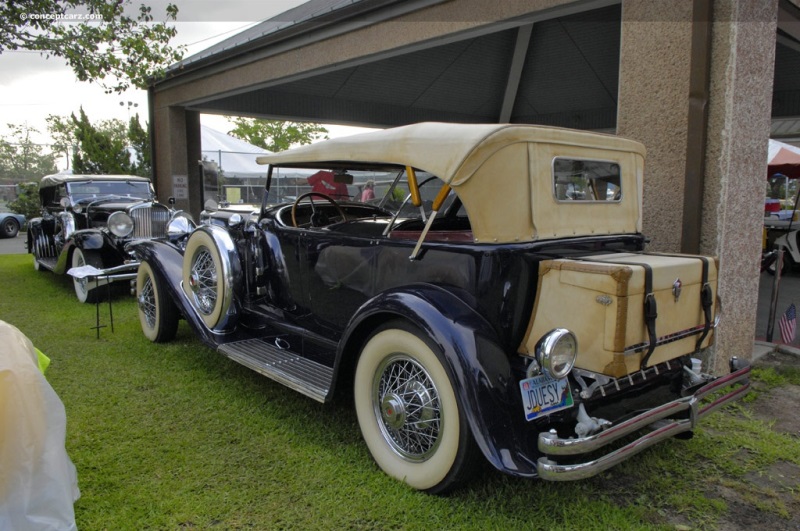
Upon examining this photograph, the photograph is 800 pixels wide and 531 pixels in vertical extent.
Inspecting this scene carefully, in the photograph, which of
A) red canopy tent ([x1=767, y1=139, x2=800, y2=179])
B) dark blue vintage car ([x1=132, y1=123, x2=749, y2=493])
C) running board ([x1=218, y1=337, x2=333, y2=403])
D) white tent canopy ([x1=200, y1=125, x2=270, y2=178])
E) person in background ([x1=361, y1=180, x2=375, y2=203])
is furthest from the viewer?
white tent canopy ([x1=200, y1=125, x2=270, y2=178])

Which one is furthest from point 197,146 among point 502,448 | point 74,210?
point 502,448

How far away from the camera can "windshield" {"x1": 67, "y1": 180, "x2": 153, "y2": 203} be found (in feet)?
27.9

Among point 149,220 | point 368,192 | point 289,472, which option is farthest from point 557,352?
point 149,220

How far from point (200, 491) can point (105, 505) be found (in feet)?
1.37

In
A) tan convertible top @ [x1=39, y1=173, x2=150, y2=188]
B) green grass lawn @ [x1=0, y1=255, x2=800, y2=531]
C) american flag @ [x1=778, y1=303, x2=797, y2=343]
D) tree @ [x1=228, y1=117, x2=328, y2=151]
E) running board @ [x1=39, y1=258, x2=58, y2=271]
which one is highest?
tree @ [x1=228, y1=117, x2=328, y2=151]

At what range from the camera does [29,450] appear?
78.1 inches

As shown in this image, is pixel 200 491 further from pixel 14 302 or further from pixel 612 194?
pixel 14 302

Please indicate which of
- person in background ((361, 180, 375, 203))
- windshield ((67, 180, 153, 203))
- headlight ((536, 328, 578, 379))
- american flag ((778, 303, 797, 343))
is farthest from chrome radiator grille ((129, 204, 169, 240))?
american flag ((778, 303, 797, 343))

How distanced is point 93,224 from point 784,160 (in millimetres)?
12148

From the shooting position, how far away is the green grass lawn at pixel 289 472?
2.43 metres

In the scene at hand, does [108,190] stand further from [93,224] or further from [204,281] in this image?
[204,281]

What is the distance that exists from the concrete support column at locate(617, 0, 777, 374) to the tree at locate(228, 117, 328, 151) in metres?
27.5

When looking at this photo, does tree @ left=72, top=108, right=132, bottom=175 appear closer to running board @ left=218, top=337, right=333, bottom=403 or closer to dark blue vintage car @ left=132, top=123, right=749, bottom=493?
running board @ left=218, top=337, right=333, bottom=403

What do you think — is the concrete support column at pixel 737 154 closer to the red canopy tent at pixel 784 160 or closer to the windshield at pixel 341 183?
the windshield at pixel 341 183
